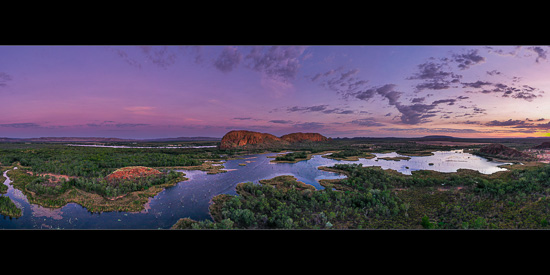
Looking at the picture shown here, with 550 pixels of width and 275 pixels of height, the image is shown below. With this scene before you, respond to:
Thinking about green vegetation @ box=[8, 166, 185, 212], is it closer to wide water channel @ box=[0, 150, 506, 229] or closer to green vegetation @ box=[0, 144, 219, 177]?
wide water channel @ box=[0, 150, 506, 229]

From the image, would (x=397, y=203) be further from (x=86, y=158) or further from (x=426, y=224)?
(x=86, y=158)

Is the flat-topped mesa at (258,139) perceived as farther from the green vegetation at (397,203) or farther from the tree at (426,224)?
the tree at (426,224)

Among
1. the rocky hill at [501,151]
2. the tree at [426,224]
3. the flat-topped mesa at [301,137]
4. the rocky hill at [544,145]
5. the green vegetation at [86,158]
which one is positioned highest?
the flat-topped mesa at [301,137]

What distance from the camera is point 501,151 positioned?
5629mm

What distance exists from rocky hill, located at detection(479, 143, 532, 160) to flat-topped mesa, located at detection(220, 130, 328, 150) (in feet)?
18.0

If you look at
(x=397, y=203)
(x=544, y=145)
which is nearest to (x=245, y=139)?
(x=397, y=203)

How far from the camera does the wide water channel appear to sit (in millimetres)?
3785

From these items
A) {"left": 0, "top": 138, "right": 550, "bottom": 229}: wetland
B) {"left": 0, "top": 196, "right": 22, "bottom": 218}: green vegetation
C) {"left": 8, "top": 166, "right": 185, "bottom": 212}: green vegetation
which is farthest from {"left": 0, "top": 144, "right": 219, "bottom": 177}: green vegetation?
{"left": 0, "top": 196, "right": 22, "bottom": 218}: green vegetation

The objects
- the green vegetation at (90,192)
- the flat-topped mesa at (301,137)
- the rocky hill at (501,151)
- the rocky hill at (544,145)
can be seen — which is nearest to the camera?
the green vegetation at (90,192)

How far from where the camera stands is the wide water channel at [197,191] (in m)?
3.79

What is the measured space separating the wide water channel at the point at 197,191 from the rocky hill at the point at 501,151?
0.42 meters

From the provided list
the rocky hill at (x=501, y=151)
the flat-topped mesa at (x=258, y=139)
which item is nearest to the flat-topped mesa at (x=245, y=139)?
the flat-topped mesa at (x=258, y=139)
